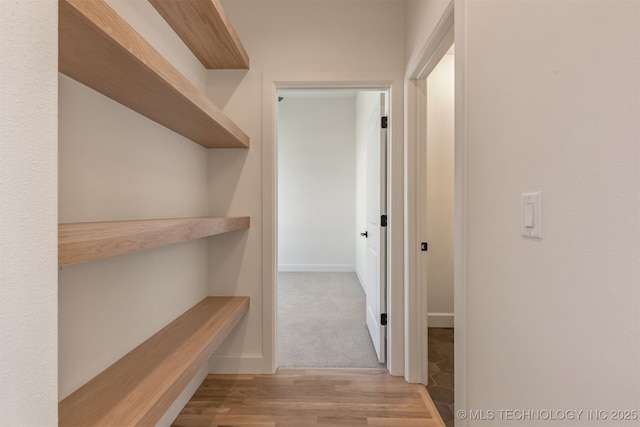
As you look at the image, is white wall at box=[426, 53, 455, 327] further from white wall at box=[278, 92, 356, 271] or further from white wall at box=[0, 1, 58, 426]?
white wall at box=[0, 1, 58, 426]

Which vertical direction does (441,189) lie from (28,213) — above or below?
above

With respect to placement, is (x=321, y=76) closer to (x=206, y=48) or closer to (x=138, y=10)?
(x=206, y=48)

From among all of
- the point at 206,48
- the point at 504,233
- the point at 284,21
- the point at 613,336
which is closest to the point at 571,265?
the point at 613,336

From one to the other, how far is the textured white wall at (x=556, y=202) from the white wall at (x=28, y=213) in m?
1.11

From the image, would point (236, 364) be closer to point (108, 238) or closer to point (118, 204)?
point (118, 204)

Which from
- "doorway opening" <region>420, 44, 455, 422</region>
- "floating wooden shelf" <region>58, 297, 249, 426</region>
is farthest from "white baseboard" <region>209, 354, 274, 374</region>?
"doorway opening" <region>420, 44, 455, 422</region>

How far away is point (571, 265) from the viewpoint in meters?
0.65

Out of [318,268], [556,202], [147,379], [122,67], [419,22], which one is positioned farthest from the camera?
[318,268]

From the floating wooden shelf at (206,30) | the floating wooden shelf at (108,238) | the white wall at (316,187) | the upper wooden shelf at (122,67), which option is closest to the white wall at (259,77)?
the floating wooden shelf at (206,30)

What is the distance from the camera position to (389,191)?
2049mm

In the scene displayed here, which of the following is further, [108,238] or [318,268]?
[318,268]

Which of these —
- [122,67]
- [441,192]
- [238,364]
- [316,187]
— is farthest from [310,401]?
[316,187]

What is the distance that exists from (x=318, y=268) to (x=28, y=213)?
15.6ft

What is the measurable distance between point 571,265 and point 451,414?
4.88 ft
